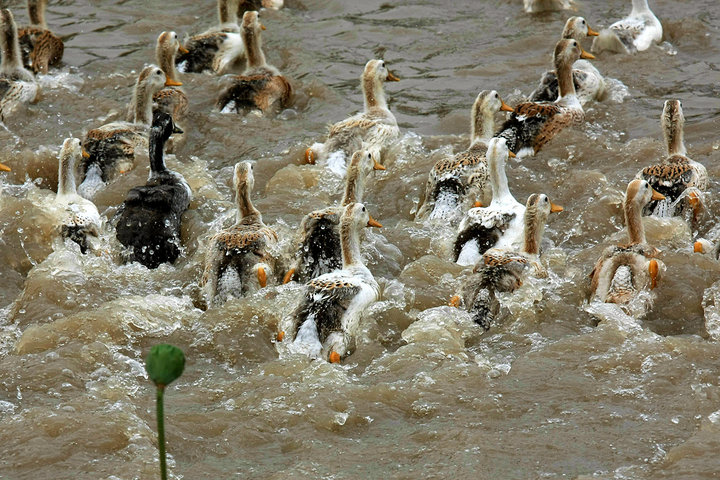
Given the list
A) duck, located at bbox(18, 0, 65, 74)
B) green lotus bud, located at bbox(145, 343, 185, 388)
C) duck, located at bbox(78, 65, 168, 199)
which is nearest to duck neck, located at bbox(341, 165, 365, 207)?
duck, located at bbox(78, 65, 168, 199)

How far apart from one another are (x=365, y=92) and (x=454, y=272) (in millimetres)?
3386

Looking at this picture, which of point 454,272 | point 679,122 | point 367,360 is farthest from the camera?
point 679,122

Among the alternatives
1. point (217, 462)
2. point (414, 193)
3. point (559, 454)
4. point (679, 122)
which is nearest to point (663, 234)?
point (679, 122)

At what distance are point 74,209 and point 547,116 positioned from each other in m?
4.62

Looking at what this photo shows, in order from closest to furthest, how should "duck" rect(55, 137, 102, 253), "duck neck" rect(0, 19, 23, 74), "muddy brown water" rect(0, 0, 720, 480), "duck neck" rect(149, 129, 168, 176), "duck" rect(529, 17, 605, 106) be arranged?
"muddy brown water" rect(0, 0, 720, 480)
"duck" rect(55, 137, 102, 253)
"duck neck" rect(149, 129, 168, 176)
"duck" rect(529, 17, 605, 106)
"duck neck" rect(0, 19, 23, 74)

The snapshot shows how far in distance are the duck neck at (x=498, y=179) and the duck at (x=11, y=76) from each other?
19.0 feet

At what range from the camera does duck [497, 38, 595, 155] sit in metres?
10.5

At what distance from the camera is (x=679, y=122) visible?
917 centimetres

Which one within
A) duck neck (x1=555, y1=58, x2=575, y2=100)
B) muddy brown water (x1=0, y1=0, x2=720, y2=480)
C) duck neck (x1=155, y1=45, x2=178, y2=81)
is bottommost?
muddy brown water (x1=0, y1=0, x2=720, y2=480)

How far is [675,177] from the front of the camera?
8.93 meters

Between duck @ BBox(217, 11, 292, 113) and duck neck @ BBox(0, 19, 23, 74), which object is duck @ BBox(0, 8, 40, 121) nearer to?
duck neck @ BBox(0, 19, 23, 74)

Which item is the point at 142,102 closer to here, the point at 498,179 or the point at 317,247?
the point at 317,247

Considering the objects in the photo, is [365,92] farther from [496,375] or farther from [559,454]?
[559,454]

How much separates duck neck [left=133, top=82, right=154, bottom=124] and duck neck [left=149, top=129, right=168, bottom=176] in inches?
56.5
